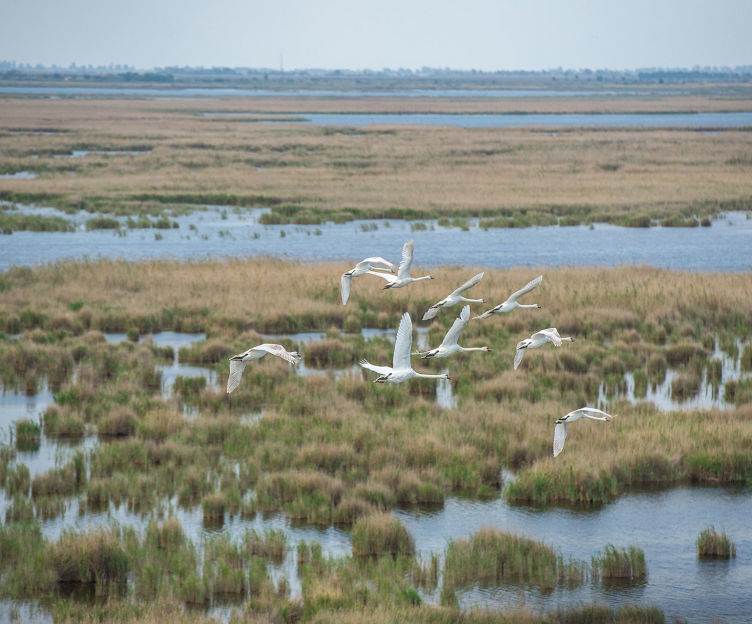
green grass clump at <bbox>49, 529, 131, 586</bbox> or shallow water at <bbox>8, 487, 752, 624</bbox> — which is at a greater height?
green grass clump at <bbox>49, 529, 131, 586</bbox>

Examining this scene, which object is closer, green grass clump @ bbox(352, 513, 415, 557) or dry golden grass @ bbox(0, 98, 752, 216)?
green grass clump @ bbox(352, 513, 415, 557)

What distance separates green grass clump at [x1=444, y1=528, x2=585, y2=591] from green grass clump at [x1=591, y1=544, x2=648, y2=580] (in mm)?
241

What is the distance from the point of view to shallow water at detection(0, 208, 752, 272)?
4066cm

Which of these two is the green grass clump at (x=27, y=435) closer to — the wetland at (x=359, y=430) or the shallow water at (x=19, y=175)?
the wetland at (x=359, y=430)

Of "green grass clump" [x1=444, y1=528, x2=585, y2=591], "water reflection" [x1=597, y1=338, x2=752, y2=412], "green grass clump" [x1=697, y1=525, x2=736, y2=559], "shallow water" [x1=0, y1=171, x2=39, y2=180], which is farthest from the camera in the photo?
"shallow water" [x1=0, y1=171, x2=39, y2=180]

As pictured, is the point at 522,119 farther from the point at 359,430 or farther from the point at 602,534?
the point at 602,534

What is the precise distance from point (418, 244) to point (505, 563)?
99.0 feet

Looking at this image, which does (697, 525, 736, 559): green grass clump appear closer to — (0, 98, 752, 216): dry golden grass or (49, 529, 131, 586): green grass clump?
(49, 529, 131, 586): green grass clump

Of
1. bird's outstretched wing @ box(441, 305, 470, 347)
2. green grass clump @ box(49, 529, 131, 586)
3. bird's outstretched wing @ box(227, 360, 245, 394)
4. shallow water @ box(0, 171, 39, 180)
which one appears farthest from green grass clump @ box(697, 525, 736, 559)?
shallow water @ box(0, 171, 39, 180)

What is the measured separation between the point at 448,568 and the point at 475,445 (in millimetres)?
5030

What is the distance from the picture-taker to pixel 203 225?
164ft

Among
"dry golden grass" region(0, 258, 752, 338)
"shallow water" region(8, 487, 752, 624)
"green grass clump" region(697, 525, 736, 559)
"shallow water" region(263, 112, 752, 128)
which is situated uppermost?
"shallow water" region(263, 112, 752, 128)

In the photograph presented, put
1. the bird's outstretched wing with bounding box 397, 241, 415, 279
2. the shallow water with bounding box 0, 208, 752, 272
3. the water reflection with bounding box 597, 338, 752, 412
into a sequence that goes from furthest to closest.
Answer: the shallow water with bounding box 0, 208, 752, 272 → the water reflection with bounding box 597, 338, 752, 412 → the bird's outstretched wing with bounding box 397, 241, 415, 279

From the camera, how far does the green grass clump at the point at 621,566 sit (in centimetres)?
1501
